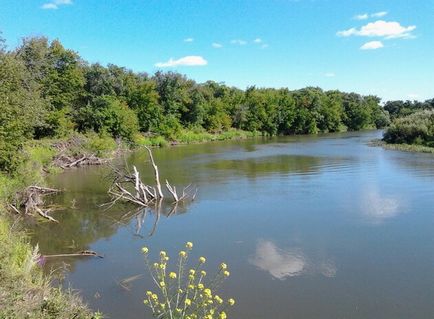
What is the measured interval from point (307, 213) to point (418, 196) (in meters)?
5.46

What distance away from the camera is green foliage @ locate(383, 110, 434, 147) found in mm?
38062

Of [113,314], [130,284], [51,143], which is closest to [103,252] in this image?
[130,284]

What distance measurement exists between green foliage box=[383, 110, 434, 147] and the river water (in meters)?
17.5

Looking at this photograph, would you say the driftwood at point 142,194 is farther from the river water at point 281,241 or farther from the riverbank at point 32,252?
the riverbank at point 32,252

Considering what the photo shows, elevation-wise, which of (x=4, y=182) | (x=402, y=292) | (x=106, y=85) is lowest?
(x=402, y=292)

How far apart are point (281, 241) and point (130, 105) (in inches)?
1624

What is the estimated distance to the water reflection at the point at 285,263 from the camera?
32.1 feet

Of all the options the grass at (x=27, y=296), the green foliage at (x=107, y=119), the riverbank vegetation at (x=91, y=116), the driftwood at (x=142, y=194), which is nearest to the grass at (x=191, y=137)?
the riverbank vegetation at (x=91, y=116)

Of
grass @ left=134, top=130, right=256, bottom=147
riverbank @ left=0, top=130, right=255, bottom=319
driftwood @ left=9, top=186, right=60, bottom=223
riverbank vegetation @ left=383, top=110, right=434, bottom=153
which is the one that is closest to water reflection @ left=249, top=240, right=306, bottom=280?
riverbank @ left=0, top=130, right=255, bottom=319

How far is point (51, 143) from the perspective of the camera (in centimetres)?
2942

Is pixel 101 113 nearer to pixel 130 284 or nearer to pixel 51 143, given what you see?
pixel 51 143

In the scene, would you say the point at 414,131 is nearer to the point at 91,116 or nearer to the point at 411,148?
the point at 411,148

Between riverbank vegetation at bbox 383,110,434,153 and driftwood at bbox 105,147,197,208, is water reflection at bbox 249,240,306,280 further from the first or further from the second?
riverbank vegetation at bbox 383,110,434,153

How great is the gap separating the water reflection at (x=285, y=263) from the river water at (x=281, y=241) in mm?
26
